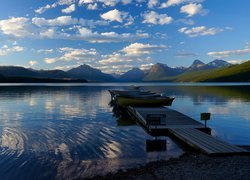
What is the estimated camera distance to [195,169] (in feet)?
53.2

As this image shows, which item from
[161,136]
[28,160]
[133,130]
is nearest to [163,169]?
[28,160]

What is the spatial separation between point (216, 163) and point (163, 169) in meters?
2.76

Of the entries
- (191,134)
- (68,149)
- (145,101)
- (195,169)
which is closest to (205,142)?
(191,134)

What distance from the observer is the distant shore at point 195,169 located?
49.3 feet

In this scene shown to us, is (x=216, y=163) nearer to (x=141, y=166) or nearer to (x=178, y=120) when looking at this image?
(x=141, y=166)

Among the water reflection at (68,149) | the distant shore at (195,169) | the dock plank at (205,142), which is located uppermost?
the dock plank at (205,142)

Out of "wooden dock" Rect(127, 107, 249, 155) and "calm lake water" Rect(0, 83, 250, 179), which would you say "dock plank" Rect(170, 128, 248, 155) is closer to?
"wooden dock" Rect(127, 107, 249, 155)

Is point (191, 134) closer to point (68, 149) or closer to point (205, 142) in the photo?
point (205, 142)

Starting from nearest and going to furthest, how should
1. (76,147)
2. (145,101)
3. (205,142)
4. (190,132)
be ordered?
(205,142)
(76,147)
(190,132)
(145,101)

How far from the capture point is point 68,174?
17734mm

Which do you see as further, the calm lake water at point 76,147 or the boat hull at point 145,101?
the boat hull at point 145,101

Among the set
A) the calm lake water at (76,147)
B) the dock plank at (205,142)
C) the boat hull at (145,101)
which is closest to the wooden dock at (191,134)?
the dock plank at (205,142)

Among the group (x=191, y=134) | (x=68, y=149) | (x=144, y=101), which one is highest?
(x=144, y=101)

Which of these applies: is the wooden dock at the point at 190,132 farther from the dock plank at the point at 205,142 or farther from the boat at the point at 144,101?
the boat at the point at 144,101
